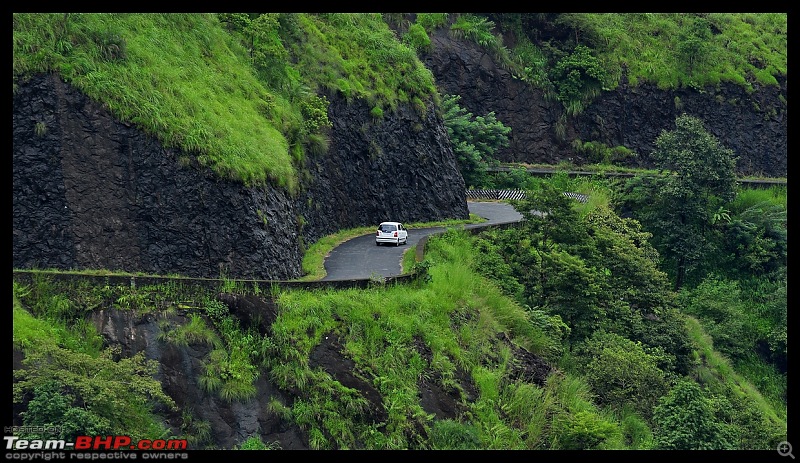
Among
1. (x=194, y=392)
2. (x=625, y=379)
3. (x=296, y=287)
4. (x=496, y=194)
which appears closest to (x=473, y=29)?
(x=496, y=194)

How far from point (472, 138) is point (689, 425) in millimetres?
28567

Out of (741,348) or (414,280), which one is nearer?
(414,280)

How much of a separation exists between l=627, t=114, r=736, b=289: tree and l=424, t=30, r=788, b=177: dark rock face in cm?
1091

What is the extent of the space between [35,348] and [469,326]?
39.5 ft

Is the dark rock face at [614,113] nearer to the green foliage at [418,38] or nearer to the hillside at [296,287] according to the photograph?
the green foliage at [418,38]

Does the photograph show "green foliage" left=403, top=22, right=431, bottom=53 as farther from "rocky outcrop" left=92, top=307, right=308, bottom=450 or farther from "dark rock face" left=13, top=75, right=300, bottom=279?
"rocky outcrop" left=92, top=307, right=308, bottom=450

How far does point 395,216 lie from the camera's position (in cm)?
3988

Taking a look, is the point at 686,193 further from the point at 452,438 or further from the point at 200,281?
the point at 200,281

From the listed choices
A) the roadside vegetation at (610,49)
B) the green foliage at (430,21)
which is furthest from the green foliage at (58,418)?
the green foliage at (430,21)

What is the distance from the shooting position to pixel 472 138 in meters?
52.0

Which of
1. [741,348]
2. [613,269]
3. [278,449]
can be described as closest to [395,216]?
[613,269]

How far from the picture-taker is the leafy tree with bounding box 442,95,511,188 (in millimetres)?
49750

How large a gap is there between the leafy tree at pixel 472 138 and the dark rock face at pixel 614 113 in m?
3.11
